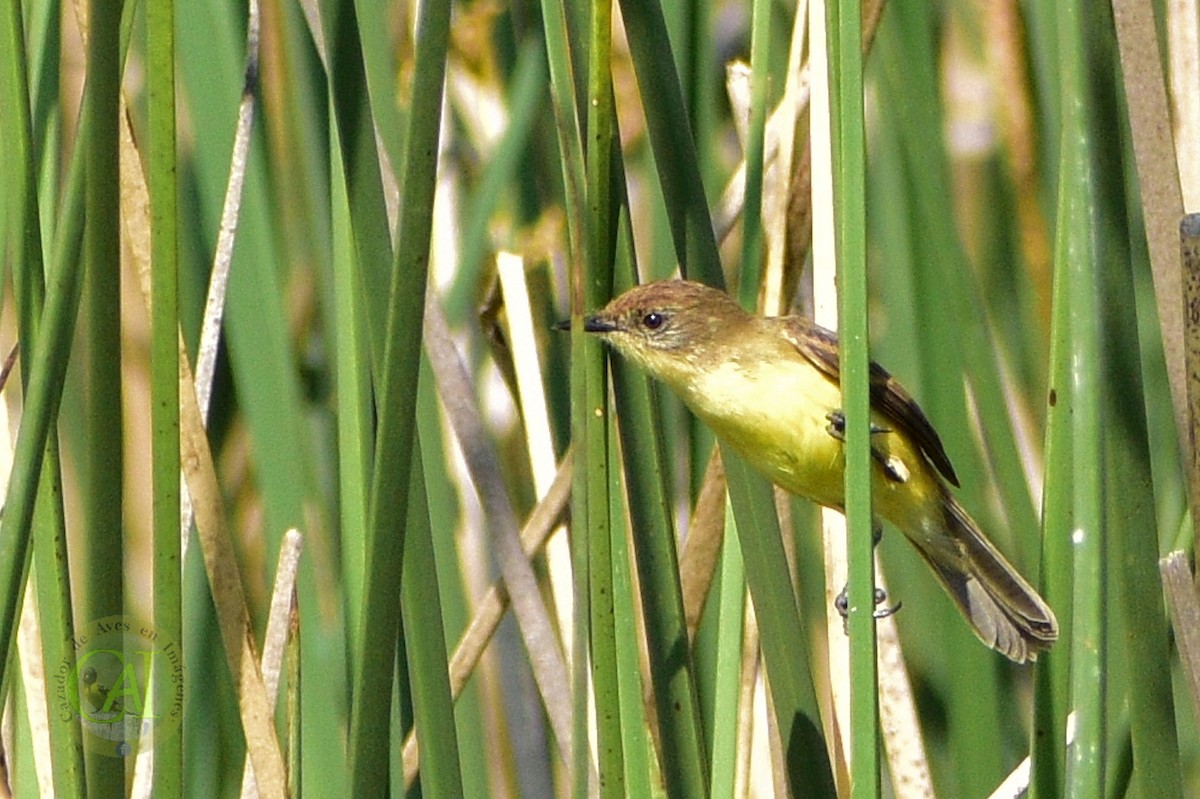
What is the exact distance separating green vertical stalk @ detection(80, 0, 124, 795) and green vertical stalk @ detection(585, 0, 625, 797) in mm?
332

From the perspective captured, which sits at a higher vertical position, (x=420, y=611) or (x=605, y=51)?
(x=605, y=51)

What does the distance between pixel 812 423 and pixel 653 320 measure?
0.23 metres

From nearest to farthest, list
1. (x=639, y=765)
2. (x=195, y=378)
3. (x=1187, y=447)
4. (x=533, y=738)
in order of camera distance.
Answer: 1. (x=1187, y=447)
2. (x=639, y=765)
3. (x=195, y=378)
4. (x=533, y=738)

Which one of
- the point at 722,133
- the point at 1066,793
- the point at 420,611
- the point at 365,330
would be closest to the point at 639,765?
the point at 420,611

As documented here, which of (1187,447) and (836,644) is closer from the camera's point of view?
(1187,447)

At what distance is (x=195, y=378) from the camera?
164 cm

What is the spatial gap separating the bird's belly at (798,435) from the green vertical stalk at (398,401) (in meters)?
0.56

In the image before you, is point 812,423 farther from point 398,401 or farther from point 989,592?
point 398,401

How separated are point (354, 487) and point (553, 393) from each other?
598 millimetres

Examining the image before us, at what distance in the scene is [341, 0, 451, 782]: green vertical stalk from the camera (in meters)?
1.01

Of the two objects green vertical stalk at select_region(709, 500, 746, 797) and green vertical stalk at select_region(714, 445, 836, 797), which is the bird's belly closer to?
green vertical stalk at select_region(709, 500, 746, 797)

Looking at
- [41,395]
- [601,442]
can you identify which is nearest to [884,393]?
[601,442]

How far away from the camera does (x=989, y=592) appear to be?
5.70 feet

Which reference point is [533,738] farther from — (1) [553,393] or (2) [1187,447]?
(2) [1187,447]
